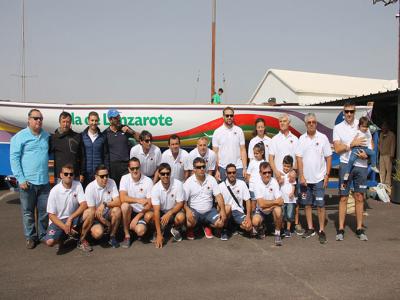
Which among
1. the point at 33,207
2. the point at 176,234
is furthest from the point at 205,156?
the point at 33,207

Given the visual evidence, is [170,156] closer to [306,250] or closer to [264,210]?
[264,210]

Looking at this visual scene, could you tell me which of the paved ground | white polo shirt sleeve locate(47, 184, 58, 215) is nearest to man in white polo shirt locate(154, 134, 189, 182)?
the paved ground

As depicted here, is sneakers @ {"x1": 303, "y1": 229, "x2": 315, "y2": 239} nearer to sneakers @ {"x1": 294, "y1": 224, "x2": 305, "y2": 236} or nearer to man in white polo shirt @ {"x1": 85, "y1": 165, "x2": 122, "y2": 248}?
sneakers @ {"x1": 294, "y1": 224, "x2": 305, "y2": 236}

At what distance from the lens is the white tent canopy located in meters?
25.1

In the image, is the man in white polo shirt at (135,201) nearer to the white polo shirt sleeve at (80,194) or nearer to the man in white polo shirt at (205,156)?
the white polo shirt sleeve at (80,194)

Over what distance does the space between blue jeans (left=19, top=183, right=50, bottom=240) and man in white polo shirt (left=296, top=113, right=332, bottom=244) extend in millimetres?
3701

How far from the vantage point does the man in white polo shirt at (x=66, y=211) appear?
4.58 m

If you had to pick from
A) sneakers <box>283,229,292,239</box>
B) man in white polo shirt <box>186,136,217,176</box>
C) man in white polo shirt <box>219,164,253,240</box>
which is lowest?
Answer: sneakers <box>283,229,292,239</box>

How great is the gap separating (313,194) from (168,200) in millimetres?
2163

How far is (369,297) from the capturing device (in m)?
3.30

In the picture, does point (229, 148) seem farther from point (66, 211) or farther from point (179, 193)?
point (66, 211)

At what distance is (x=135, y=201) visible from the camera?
5027 mm

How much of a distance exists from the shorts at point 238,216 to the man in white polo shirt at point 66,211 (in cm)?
206

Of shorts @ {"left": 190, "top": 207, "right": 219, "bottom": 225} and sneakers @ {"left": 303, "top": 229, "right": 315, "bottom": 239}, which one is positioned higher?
shorts @ {"left": 190, "top": 207, "right": 219, "bottom": 225}
